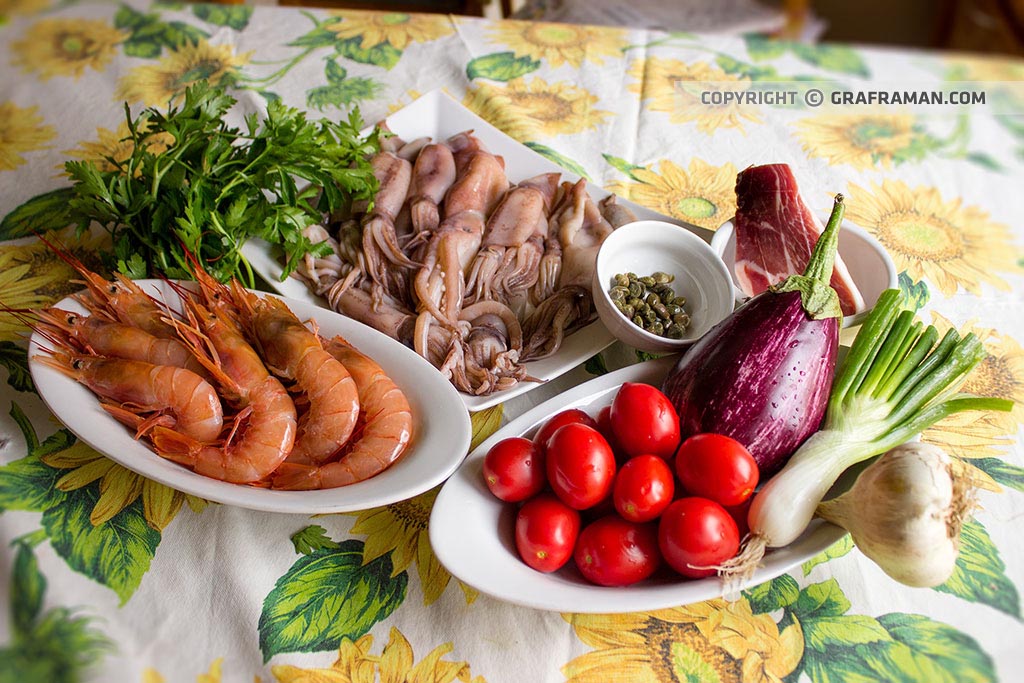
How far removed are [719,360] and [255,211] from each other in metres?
0.84

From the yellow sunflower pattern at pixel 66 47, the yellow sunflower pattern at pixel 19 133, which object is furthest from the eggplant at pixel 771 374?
the yellow sunflower pattern at pixel 66 47

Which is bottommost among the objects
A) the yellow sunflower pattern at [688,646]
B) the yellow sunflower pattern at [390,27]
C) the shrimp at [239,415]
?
the yellow sunflower pattern at [688,646]

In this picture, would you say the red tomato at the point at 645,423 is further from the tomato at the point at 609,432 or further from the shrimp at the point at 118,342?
the shrimp at the point at 118,342

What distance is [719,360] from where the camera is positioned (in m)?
1.18

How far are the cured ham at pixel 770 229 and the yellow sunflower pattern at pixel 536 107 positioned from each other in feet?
2.07

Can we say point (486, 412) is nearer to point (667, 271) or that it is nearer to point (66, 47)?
point (667, 271)

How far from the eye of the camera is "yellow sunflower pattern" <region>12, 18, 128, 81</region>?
79.5 inches

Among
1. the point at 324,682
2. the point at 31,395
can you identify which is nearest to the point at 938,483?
the point at 324,682

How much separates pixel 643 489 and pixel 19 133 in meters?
1.66

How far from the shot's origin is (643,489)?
3.43 ft

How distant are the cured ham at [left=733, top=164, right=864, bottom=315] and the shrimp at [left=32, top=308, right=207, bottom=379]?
966 mm

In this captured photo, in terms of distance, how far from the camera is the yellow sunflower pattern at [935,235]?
1.71 meters

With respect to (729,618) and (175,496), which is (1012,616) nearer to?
(729,618)

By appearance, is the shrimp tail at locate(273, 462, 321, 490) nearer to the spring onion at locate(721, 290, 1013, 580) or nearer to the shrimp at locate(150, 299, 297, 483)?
the shrimp at locate(150, 299, 297, 483)
